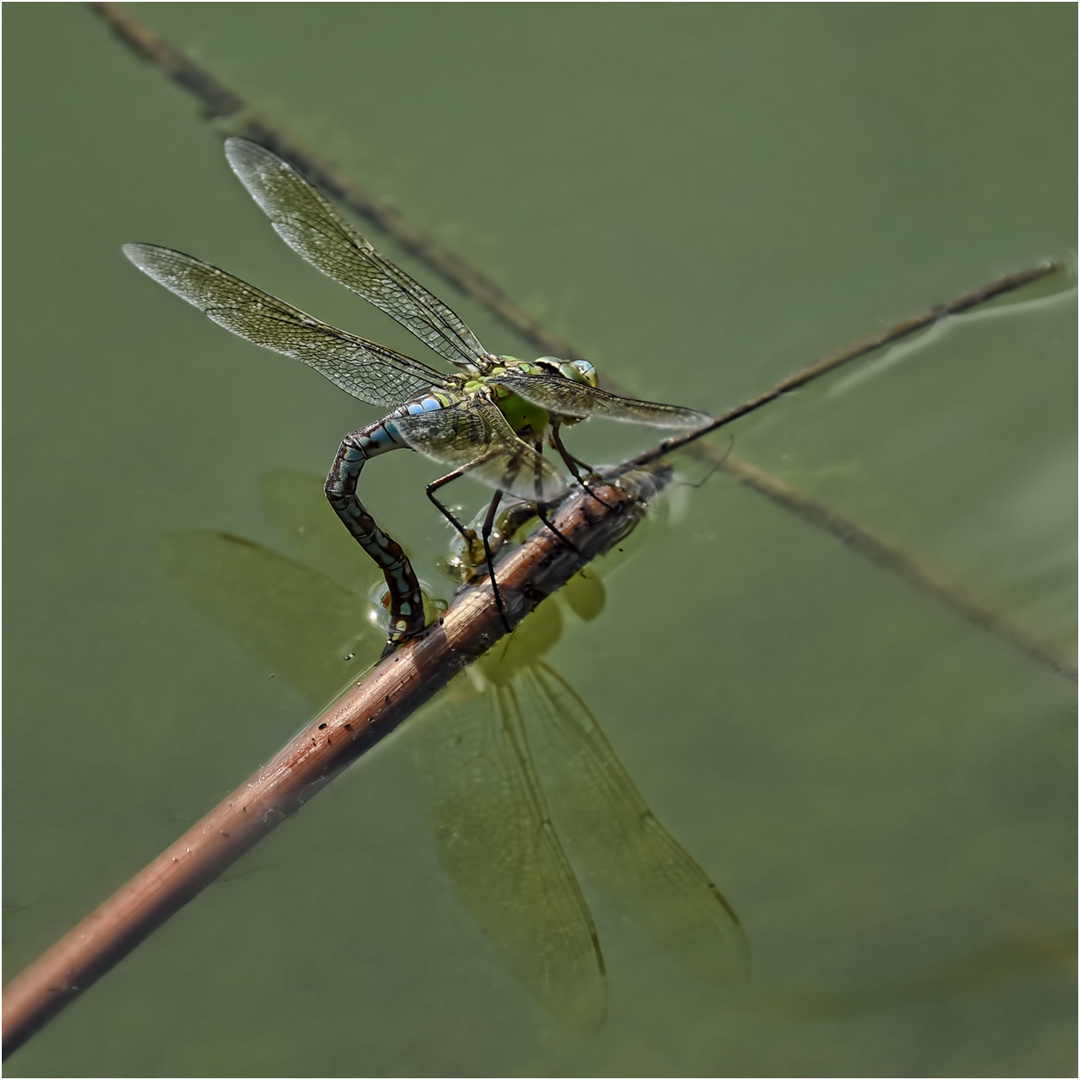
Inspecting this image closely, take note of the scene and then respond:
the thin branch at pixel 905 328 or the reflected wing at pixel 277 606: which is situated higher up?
the reflected wing at pixel 277 606

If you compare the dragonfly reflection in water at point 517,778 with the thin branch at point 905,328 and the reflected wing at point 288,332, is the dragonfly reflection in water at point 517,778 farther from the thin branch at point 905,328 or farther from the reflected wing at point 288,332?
the thin branch at point 905,328

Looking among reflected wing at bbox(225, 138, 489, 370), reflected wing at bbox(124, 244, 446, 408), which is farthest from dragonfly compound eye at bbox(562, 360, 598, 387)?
reflected wing at bbox(124, 244, 446, 408)

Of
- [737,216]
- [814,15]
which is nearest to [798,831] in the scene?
[737,216]

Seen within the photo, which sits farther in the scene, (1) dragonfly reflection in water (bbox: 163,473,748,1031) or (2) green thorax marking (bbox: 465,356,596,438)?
(2) green thorax marking (bbox: 465,356,596,438)

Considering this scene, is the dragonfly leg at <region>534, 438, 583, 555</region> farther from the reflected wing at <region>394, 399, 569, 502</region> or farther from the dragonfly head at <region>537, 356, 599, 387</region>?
the dragonfly head at <region>537, 356, 599, 387</region>

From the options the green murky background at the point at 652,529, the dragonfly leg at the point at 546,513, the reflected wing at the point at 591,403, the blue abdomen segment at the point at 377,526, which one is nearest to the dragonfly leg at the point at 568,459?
the dragonfly leg at the point at 546,513

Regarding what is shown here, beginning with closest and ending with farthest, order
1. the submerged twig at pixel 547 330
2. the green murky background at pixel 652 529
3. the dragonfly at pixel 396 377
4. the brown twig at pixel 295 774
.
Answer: the brown twig at pixel 295 774 → the green murky background at pixel 652 529 → the dragonfly at pixel 396 377 → the submerged twig at pixel 547 330
